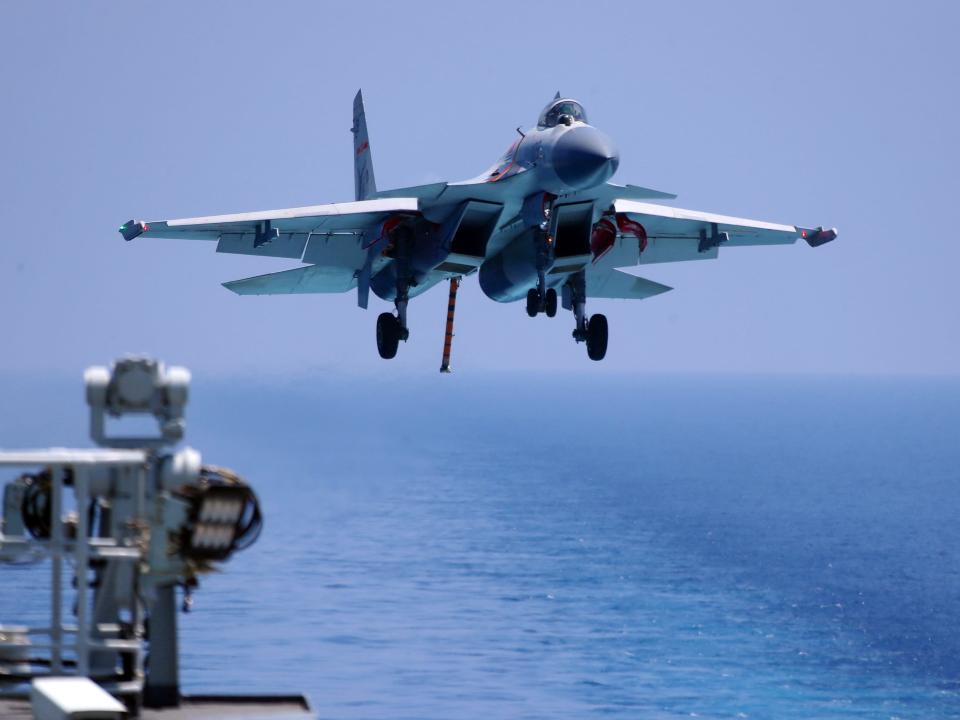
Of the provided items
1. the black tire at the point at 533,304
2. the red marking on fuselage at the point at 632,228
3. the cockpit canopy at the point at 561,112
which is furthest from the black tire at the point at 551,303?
the cockpit canopy at the point at 561,112

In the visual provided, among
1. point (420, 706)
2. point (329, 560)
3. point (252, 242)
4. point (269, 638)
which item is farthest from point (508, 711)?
point (252, 242)

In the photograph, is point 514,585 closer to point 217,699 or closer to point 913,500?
point 913,500

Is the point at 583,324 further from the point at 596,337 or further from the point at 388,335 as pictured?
the point at 388,335

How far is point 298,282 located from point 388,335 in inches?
117

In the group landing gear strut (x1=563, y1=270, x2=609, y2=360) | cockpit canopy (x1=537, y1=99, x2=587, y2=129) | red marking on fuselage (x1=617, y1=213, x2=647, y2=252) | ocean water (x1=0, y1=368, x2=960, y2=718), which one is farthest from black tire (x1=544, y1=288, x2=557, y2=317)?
ocean water (x1=0, y1=368, x2=960, y2=718)

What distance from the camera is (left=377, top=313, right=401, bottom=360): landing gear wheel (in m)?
31.8

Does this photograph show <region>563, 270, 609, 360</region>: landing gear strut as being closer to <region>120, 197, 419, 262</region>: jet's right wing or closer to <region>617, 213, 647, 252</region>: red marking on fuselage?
<region>617, 213, 647, 252</region>: red marking on fuselage

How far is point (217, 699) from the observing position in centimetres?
1545

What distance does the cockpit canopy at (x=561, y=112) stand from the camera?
27.0 meters

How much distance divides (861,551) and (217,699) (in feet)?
261

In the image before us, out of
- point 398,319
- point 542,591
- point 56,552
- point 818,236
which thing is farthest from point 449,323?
point 542,591

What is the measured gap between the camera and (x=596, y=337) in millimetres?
31125

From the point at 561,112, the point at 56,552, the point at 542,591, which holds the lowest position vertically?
the point at 542,591

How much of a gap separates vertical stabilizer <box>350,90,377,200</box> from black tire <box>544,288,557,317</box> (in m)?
13.0
